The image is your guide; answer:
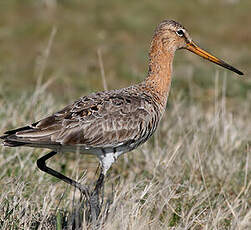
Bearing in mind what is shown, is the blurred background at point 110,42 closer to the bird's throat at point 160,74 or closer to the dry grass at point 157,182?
the dry grass at point 157,182

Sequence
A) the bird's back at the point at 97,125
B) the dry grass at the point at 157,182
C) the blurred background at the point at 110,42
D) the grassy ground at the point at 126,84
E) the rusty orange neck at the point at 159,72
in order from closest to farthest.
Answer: the dry grass at the point at 157,182 → the bird's back at the point at 97,125 → the grassy ground at the point at 126,84 → the rusty orange neck at the point at 159,72 → the blurred background at the point at 110,42

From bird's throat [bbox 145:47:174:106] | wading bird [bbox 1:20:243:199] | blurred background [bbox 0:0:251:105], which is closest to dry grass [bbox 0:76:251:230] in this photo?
wading bird [bbox 1:20:243:199]

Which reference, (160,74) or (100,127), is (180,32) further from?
(100,127)

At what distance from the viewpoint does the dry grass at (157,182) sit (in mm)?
4590

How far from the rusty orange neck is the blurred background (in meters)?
2.83

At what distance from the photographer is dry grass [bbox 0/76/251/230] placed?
4.59 metres

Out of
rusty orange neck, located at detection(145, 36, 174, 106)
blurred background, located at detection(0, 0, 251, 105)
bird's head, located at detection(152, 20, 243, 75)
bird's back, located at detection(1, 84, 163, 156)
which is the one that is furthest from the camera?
blurred background, located at detection(0, 0, 251, 105)

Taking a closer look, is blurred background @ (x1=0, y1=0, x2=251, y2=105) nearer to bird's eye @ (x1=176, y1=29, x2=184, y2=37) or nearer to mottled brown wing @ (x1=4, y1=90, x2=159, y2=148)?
bird's eye @ (x1=176, y1=29, x2=184, y2=37)

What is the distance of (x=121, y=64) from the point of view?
14.2 m

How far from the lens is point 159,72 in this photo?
5.80 metres

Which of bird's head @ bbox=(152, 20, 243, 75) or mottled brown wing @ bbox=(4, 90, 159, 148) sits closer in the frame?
mottled brown wing @ bbox=(4, 90, 159, 148)

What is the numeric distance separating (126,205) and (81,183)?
71cm

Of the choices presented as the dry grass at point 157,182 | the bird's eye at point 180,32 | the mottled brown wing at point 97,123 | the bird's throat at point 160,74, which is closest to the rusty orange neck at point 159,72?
the bird's throat at point 160,74

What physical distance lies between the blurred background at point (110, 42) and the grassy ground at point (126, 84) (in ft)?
0.11
